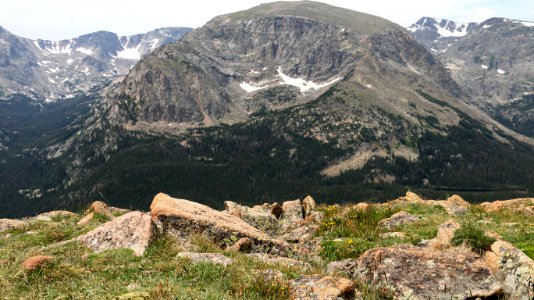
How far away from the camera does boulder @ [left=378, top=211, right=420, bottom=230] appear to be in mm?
23797

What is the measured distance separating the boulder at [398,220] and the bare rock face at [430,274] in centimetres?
1029

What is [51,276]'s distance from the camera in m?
11.7

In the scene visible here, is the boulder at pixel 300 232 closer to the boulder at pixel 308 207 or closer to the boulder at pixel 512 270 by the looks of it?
the boulder at pixel 308 207

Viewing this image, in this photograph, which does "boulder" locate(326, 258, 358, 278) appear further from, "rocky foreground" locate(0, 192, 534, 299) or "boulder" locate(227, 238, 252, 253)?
"boulder" locate(227, 238, 252, 253)

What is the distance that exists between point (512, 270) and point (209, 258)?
390 inches

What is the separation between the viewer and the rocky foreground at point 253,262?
11.0 m

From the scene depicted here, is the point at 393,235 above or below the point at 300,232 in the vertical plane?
above

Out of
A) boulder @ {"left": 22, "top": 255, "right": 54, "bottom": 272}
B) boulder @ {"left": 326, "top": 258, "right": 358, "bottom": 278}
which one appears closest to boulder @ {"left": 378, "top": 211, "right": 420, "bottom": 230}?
boulder @ {"left": 326, "top": 258, "right": 358, "bottom": 278}

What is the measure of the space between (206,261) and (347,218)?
14.0 m

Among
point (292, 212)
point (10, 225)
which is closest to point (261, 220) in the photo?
point (292, 212)

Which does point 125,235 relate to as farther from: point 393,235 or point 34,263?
point 393,235

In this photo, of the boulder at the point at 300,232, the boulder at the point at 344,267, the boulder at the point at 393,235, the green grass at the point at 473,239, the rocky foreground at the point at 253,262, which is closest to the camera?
the rocky foreground at the point at 253,262

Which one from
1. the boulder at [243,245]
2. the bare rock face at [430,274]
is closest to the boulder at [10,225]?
the boulder at [243,245]

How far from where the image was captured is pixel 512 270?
11.8 m
